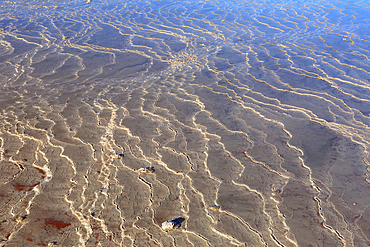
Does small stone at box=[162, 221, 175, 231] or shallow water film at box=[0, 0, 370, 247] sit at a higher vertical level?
small stone at box=[162, 221, 175, 231]

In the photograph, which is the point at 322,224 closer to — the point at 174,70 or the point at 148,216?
the point at 148,216

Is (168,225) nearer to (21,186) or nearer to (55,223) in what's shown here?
(55,223)

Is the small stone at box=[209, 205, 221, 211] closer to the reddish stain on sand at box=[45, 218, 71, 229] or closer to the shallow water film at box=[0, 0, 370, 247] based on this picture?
A: the shallow water film at box=[0, 0, 370, 247]

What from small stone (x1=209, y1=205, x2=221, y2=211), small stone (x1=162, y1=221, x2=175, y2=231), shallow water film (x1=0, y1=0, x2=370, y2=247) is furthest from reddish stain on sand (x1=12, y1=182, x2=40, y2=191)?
small stone (x1=209, y1=205, x2=221, y2=211)

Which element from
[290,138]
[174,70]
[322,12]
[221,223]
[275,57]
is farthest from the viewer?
[322,12]

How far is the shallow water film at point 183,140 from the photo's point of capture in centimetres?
239

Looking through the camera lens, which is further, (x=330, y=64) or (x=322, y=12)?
(x=322, y=12)

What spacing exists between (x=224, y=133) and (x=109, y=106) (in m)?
Result: 1.83

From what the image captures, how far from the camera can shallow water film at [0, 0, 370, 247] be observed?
2391 mm

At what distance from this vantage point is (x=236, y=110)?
14.7 feet

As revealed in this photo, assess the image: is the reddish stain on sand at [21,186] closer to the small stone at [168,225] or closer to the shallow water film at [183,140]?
the shallow water film at [183,140]

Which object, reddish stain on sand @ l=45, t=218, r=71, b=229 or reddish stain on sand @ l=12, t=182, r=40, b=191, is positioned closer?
reddish stain on sand @ l=45, t=218, r=71, b=229

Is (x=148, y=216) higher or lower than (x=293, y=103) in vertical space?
higher

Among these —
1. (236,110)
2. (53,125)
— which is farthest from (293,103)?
(53,125)
